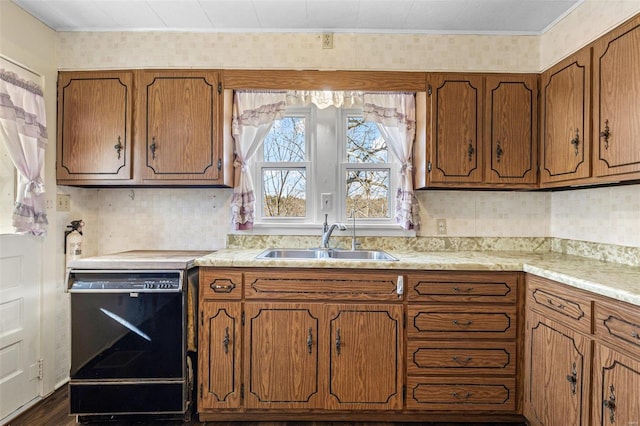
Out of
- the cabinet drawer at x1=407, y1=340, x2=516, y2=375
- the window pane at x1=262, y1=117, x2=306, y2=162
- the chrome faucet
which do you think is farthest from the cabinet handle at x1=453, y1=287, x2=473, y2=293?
the window pane at x1=262, y1=117, x2=306, y2=162

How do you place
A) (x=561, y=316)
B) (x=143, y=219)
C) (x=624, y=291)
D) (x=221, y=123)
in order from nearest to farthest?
(x=624, y=291), (x=561, y=316), (x=221, y=123), (x=143, y=219)

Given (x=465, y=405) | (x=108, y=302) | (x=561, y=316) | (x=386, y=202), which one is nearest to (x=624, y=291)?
(x=561, y=316)

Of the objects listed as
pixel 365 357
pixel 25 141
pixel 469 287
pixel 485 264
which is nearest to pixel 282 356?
pixel 365 357

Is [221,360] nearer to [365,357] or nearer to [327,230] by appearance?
[365,357]

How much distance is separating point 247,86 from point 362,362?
1.84 metres

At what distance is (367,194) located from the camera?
101 inches

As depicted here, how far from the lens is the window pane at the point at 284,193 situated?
2562mm

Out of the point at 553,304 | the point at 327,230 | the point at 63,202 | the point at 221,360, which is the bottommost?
the point at 221,360

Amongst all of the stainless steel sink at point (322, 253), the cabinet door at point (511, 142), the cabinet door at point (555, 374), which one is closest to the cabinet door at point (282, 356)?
the stainless steel sink at point (322, 253)

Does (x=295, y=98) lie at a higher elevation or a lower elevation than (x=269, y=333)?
higher

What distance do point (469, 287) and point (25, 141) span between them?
2647 mm

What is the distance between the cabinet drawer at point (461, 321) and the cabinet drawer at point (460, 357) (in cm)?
5

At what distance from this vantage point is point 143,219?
98.4 inches

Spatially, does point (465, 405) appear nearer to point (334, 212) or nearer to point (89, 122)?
point (334, 212)
